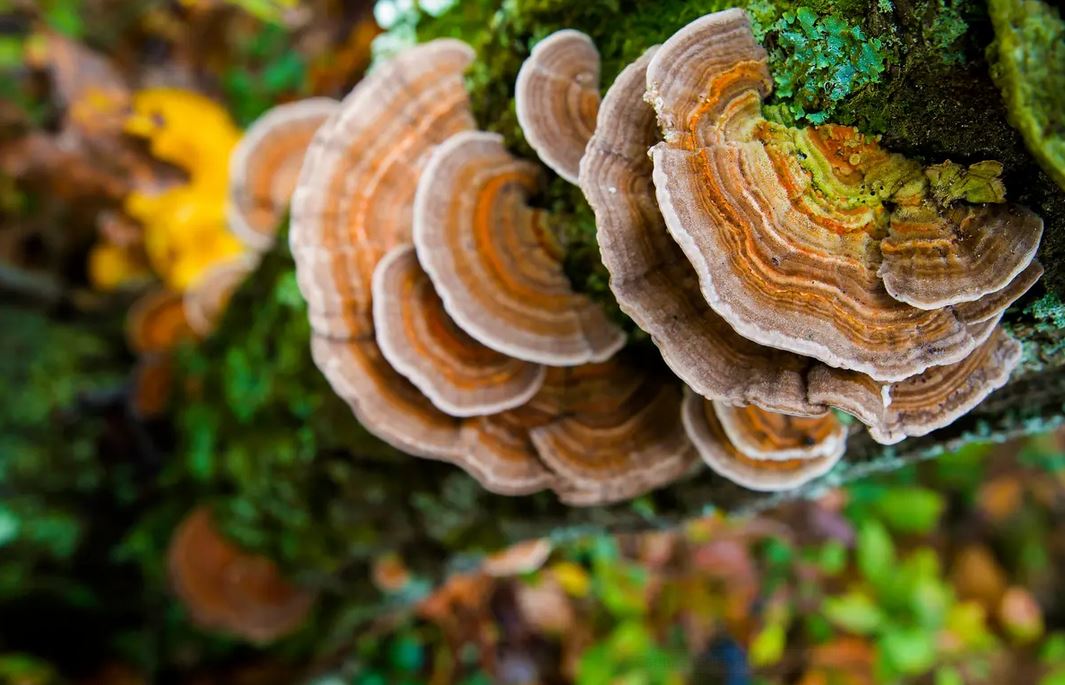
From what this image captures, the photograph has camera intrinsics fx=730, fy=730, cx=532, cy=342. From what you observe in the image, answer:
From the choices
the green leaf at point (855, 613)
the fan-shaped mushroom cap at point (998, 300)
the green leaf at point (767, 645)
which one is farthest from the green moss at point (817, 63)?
the green leaf at point (855, 613)

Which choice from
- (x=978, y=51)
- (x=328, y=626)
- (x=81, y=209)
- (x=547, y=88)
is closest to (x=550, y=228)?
(x=547, y=88)

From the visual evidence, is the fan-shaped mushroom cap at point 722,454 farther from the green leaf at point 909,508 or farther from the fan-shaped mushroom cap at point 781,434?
the green leaf at point 909,508

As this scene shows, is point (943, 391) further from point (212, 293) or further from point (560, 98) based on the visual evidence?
point (212, 293)

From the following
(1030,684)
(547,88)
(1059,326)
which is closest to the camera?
(1059,326)

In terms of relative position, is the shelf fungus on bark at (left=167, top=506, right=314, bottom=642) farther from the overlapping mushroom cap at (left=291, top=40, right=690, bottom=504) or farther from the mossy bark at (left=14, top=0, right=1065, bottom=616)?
the overlapping mushroom cap at (left=291, top=40, right=690, bottom=504)

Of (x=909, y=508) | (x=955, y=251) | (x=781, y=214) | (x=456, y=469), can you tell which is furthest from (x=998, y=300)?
(x=909, y=508)

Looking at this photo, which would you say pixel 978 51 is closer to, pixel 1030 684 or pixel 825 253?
pixel 825 253

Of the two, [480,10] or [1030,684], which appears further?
[1030,684]
